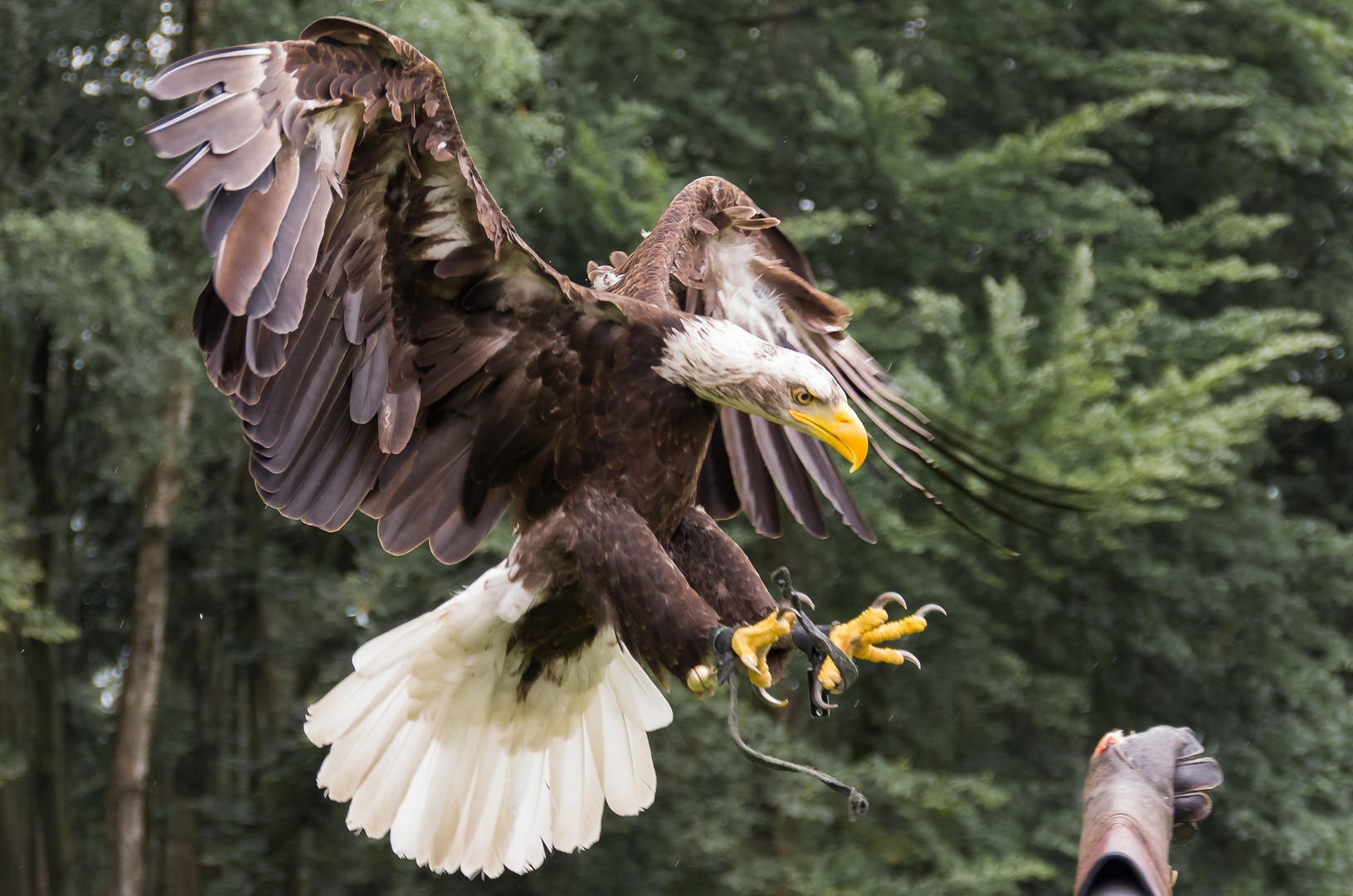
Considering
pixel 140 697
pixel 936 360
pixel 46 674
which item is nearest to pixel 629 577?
pixel 936 360

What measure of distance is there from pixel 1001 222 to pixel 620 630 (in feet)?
16.5

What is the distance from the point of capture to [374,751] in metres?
2.68

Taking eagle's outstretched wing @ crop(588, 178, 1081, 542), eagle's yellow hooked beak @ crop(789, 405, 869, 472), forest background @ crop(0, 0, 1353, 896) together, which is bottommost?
forest background @ crop(0, 0, 1353, 896)

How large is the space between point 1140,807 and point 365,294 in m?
1.43

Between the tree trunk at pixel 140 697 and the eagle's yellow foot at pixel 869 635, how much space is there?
568cm

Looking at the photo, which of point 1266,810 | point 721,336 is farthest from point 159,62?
point 1266,810

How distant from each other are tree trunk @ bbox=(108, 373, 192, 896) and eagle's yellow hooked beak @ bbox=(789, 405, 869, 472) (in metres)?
5.54

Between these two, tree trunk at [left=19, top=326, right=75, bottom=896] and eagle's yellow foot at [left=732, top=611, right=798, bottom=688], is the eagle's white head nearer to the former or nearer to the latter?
eagle's yellow foot at [left=732, top=611, right=798, bottom=688]

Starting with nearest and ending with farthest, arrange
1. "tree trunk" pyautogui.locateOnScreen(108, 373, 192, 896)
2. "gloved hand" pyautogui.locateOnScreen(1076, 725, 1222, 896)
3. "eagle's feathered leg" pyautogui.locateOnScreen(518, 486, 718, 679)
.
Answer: "gloved hand" pyautogui.locateOnScreen(1076, 725, 1222, 896) < "eagle's feathered leg" pyautogui.locateOnScreen(518, 486, 718, 679) < "tree trunk" pyautogui.locateOnScreen(108, 373, 192, 896)

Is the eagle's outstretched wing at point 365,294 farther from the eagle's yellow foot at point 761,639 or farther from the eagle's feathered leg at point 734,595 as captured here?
the eagle's yellow foot at point 761,639

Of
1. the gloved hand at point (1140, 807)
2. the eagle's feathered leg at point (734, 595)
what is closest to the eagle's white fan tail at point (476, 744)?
the eagle's feathered leg at point (734, 595)

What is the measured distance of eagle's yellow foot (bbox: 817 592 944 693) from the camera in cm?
190

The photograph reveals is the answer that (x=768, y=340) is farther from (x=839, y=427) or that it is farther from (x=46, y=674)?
(x=46, y=674)

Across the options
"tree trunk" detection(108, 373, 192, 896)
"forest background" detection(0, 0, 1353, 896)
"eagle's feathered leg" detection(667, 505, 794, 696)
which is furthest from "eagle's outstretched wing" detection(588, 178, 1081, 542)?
"tree trunk" detection(108, 373, 192, 896)
